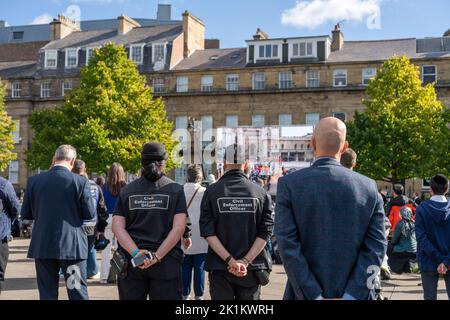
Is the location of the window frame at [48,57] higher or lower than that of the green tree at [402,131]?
higher

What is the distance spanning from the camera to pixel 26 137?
51719 millimetres

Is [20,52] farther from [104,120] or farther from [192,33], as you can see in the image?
[104,120]

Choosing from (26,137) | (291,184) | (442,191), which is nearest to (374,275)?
(291,184)

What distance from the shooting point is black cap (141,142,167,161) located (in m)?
5.97

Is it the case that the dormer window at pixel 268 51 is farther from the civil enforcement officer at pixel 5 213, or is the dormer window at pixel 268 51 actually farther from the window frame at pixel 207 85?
the civil enforcement officer at pixel 5 213

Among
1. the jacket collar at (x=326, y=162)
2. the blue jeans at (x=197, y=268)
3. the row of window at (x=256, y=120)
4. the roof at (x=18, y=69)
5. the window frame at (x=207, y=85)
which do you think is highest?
the roof at (x=18, y=69)

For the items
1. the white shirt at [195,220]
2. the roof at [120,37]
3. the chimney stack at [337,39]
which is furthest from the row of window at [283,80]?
the white shirt at [195,220]

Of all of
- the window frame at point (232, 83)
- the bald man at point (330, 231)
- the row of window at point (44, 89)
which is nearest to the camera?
the bald man at point (330, 231)

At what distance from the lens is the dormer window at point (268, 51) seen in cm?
4694

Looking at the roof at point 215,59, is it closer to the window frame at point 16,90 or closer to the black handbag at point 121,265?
the window frame at point 16,90

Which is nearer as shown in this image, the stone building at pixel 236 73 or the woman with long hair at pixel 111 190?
the woman with long hair at pixel 111 190

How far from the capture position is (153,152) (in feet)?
19.7

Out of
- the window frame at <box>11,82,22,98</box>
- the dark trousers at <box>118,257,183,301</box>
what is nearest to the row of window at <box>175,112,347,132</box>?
the window frame at <box>11,82,22,98</box>

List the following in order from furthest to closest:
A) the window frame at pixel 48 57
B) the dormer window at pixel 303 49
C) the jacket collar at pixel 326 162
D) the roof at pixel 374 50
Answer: the window frame at pixel 48 57 → the dormer window at pixel 303 49 → the roof at pixel 374 50 → the jacket collar at pixel 326 162
